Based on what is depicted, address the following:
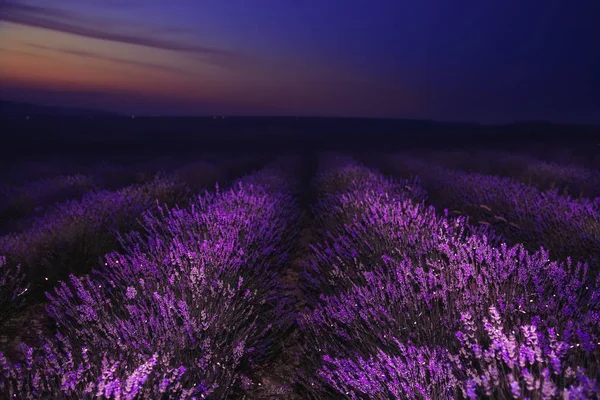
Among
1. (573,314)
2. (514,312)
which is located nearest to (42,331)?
(514,312)

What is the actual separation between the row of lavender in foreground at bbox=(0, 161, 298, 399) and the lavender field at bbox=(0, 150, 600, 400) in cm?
1

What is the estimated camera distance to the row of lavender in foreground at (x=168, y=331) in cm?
151

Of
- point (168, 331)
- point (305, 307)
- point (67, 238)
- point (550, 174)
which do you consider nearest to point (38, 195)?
point (67, 238)

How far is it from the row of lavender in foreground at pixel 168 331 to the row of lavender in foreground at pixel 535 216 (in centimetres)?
238

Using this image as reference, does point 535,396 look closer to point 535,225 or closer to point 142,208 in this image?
point 535,225

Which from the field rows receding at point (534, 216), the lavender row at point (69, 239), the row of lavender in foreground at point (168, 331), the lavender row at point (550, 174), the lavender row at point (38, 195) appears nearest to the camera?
the row of lavender in foreground at point (168, 331)

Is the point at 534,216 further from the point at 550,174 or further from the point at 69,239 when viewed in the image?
the point at 550,174

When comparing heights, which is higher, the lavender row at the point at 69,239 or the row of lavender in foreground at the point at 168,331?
the row of lavender in foreground at the point at 168,331

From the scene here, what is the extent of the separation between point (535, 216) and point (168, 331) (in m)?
3.81

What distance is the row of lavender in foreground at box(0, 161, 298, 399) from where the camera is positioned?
1.51 meters

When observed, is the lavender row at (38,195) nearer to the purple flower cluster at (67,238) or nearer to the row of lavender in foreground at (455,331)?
the purple flower cluster at (67,238)

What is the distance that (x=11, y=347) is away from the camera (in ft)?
9.38

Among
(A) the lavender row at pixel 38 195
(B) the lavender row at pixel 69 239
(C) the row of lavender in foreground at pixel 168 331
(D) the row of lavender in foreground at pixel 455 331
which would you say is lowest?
(A) the lavender row at pixel 38 195

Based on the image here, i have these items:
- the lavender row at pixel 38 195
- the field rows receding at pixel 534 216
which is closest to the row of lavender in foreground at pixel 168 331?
the field rows receding at pixel 534 216
